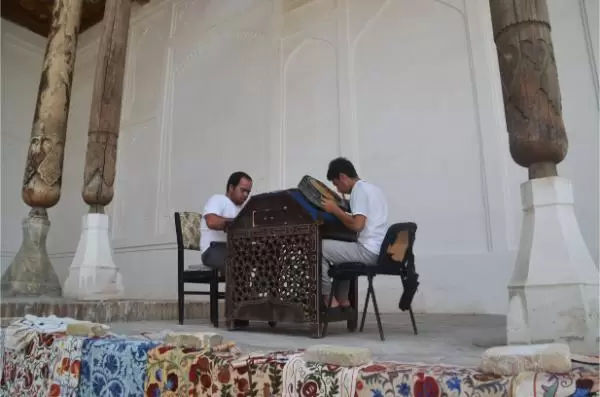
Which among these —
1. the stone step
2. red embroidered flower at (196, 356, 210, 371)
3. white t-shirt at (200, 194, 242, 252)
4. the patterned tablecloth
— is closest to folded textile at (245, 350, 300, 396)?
the patterned tablecloth

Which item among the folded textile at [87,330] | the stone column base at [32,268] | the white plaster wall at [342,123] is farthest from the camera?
the white plaster wall at [342,123]

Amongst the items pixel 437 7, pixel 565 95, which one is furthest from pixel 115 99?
pixel 565 95

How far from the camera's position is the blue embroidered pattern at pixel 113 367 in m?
1.85

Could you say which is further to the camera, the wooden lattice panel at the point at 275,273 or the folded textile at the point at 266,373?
Answer: the wooden lattice panel at the point at 275,273

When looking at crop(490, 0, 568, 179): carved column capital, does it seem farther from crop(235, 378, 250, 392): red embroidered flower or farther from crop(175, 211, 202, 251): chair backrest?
crop(175, 211, 202, 251): chair backrest

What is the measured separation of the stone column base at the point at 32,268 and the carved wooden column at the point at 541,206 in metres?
4.15

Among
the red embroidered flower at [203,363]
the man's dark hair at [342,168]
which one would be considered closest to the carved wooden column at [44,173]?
the man's dark hair at [342,168]

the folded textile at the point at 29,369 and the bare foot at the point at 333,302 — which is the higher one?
the bare foot at the point at 333,302

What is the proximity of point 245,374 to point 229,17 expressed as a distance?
6.47 m

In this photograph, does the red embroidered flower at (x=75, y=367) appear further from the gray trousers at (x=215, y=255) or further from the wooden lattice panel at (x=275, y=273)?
the gray trousers at (x=215, y=255)

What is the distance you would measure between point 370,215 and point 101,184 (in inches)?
116

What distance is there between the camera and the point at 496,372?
1.22 meters

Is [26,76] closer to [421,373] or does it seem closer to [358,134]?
[358,134]

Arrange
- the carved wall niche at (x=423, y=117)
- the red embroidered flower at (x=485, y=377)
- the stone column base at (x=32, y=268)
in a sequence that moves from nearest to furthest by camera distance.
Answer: the red embroidered flower at (x=485, y=377)
the stone column base at (x=32, y=268)
the carved wall niche at (x=423, y=117)
